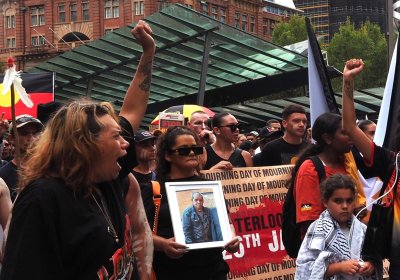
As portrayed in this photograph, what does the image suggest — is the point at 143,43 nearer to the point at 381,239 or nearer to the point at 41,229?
the point at 41,229

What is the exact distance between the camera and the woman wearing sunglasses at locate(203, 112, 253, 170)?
6.99 m

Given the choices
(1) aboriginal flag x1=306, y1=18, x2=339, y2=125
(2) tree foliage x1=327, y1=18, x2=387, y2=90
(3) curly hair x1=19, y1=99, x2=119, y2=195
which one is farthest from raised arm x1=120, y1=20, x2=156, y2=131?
(2) tree foliage x1=327, y1=18, x2=387, y2=90

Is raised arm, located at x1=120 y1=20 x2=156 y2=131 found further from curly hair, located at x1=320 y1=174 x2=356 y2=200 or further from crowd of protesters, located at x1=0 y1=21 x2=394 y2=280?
curly hair, located at x1=320 y1=174 x2=356 y2=200

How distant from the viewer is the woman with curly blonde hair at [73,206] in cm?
264

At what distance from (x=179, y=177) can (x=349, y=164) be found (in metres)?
1.10

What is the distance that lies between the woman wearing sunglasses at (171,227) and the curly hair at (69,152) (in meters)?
1.87

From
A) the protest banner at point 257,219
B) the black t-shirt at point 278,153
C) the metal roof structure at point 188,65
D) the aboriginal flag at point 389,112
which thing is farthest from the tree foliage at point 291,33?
the aboriginal flag at point 389,112

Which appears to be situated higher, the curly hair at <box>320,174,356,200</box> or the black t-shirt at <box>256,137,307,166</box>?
the curly hair at <box>320,174,356,200</box>

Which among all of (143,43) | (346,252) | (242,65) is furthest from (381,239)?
(242,65)

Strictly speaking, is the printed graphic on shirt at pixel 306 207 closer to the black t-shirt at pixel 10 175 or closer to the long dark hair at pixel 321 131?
the long dark hair at pixel 321 131

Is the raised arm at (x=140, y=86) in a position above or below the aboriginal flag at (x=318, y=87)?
above

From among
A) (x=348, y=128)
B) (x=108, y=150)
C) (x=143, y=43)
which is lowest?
(x=348, y=128)

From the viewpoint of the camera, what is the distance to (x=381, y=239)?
166 inches

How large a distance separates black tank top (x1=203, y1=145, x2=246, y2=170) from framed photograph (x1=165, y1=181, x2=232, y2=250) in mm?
1841
